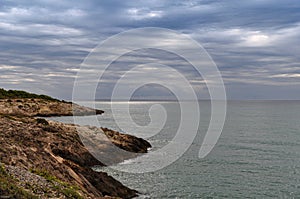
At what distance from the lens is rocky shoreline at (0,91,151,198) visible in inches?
901

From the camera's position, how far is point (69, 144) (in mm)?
50594

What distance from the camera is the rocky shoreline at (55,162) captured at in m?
22.9

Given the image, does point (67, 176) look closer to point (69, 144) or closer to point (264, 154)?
point (69, 144)

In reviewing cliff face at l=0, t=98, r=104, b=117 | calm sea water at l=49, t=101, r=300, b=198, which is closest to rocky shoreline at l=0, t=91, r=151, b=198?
calm sea water at l=49, t=101, r=300, b=198

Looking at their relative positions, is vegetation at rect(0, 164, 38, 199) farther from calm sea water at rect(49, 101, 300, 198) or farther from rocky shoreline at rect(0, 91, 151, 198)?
calm sea water at rect(49, 101, 300, 198)

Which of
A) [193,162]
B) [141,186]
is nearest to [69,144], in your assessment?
[141,186]

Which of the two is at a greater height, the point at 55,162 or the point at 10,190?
the point at 10,190

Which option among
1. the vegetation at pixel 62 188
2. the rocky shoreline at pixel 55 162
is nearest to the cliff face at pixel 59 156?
the rocky shoreline at pixel 55 162

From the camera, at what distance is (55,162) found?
33688 millimetres

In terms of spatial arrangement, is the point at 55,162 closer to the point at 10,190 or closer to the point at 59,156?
the point at 59,156

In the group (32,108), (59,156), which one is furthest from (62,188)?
(32,108)

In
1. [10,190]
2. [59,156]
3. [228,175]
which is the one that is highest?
[10,190]

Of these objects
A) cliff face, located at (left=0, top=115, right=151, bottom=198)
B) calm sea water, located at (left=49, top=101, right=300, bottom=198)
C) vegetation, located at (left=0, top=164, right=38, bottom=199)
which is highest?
vegetation, located at (left=0, top=164, right=38, bottom=199)

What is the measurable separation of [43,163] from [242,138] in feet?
219
